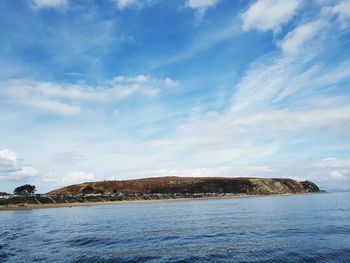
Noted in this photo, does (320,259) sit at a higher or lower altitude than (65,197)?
lower

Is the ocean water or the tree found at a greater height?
the tree

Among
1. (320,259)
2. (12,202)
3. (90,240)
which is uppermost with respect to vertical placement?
(12,202)

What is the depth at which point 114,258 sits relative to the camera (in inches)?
1179

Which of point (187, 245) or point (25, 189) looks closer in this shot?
point (187, 245)

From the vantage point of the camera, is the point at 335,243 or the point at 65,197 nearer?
the point at 335,243

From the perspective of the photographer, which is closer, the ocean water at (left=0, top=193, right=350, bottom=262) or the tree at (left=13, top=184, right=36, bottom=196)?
the ocean water at (left=0, top=193, right=350, bottom=262)

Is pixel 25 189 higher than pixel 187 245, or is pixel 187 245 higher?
pixel 25 189

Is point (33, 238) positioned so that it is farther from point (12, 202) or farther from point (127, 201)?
point (127, 201)

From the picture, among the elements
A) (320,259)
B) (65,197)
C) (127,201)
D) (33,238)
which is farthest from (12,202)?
(320,259)

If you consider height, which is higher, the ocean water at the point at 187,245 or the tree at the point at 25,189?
the tree at the point at 25,189

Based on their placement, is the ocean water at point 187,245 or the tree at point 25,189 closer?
the ocean water at point 187,245

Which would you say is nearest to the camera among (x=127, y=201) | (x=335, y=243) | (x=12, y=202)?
(x=335, y=243)

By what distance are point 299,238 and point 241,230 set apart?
373 inches

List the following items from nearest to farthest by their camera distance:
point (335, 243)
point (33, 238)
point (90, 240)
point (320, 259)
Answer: point (320, 259) < point (335, 243) < point (90, 240) < point (33, 238)
